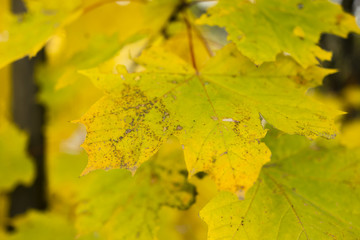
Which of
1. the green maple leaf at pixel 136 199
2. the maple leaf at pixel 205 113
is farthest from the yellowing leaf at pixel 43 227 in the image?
the maple leaf at pixel 205 113

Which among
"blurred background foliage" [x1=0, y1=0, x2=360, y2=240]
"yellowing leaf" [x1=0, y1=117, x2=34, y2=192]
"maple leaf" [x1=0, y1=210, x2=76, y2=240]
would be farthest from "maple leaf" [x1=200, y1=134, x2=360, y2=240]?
"yellowing leaf" [x1=0, y1=117, x2=34, y2=192]

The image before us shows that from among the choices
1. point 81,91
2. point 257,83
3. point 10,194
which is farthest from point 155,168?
point 81,91

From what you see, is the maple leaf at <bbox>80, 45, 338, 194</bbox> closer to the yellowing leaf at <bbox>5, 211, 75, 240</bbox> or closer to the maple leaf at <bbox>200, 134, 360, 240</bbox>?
the maple leaf at <bbox>200, 134, 360, 240</bbox>

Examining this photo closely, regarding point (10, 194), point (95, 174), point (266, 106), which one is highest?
point (266, 106)

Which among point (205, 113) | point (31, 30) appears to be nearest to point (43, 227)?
point (31, 30)

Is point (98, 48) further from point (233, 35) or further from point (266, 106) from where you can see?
point (266, 106)

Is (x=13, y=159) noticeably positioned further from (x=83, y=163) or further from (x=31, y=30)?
(x=31, y=30)
